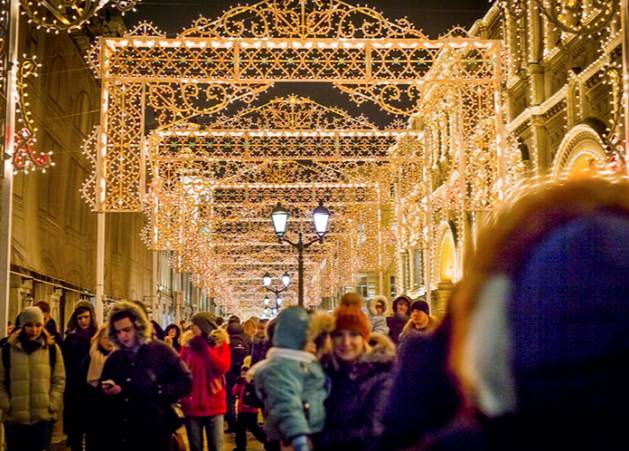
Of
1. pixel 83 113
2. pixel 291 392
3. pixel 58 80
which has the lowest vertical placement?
pixel 291 392

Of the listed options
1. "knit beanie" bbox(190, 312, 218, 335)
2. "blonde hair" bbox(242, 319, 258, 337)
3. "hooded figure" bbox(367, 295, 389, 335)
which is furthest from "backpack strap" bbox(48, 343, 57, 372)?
"blonde hair" bbox(242, 319, 258, 337)

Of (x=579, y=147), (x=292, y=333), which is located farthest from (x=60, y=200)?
(x=292, y=333)

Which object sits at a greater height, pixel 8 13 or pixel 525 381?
pixel 8 13

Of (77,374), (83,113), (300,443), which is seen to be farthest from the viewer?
(83,113)

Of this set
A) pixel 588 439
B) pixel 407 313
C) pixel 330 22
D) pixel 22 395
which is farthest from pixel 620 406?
pixel 330 22

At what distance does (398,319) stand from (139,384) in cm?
751

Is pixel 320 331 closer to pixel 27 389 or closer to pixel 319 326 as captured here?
pixel 319 326

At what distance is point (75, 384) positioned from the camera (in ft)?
35.9

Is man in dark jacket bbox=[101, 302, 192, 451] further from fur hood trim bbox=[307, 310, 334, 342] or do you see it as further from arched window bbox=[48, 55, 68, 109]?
arched window bbox=[48, 55, 68, 109]

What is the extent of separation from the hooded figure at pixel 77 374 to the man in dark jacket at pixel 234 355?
4.50 metres

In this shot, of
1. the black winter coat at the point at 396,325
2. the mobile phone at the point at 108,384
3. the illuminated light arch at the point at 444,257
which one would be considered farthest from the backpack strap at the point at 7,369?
the illuminated light arch at the point at 444,257

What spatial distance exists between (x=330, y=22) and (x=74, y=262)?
16.3 metres

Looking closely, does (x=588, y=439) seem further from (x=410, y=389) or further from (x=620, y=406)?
(x=410, y=389)

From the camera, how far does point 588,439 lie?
1379 mm
